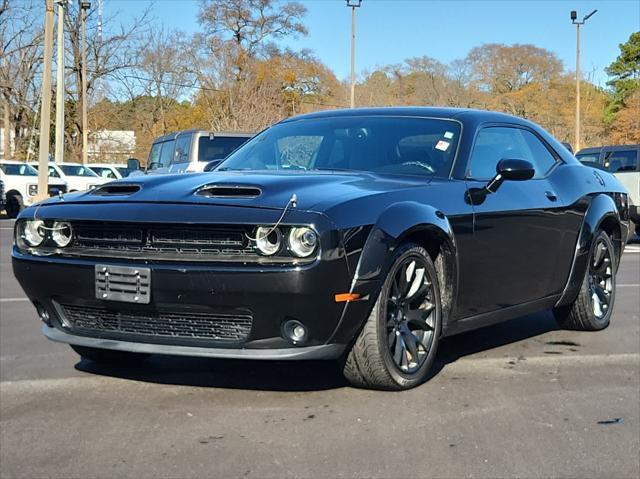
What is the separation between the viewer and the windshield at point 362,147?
4750 mm

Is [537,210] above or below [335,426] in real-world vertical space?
above

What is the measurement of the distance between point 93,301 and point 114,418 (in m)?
0.57

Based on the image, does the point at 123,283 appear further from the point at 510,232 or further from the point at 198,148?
the point at 198,148

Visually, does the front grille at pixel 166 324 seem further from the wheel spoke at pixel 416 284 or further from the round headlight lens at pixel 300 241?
the wheel spoke at pixel 416 284

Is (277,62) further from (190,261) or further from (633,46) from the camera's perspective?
(190,261)

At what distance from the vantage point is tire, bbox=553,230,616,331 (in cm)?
581

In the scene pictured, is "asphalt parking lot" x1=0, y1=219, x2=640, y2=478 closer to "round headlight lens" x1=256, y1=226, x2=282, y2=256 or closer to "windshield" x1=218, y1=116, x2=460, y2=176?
"round headlight lens" x1=256, y1=226, x2=282, y2=256

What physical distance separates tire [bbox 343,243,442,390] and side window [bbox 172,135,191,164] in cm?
1037

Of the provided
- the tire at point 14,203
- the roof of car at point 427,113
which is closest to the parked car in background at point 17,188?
the tire at point 14,203

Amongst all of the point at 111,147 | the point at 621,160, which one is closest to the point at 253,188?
the point at 621,160

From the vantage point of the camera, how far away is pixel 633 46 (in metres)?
59.4

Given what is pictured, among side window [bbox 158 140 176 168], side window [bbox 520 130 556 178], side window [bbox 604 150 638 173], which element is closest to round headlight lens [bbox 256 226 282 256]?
side window [bbox 520 130 556 178]

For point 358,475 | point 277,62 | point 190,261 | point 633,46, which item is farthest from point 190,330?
point 633,46

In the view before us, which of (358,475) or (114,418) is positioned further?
(114,418)
